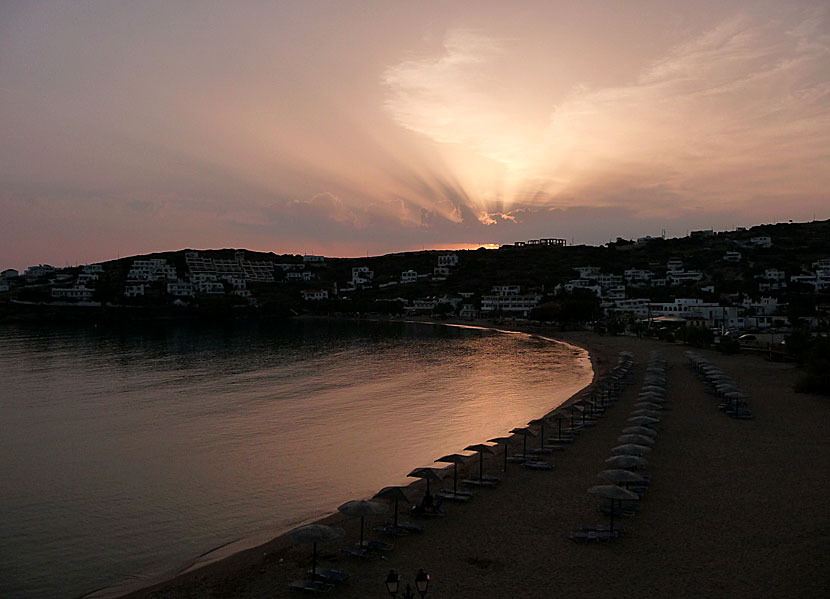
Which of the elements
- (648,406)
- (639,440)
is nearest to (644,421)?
(639,440)

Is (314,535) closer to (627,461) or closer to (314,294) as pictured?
(627,461)

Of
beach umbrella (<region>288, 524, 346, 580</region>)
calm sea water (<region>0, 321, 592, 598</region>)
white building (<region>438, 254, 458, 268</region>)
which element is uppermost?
white building (<region>438, 254, 458, 268</region>)

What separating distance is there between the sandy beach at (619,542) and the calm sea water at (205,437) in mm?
3153

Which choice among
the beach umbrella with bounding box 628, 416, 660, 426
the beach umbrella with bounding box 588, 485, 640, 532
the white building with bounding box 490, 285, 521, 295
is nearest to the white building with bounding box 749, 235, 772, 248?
the white building with bounding box 490, 285, 521, 295

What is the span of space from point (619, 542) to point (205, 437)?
21275 millimetres

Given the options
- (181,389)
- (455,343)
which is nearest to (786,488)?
(181,389)

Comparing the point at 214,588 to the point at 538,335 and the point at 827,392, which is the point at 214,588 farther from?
the point at 538,335

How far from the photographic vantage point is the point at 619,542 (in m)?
14.9

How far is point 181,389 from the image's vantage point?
4475 cm

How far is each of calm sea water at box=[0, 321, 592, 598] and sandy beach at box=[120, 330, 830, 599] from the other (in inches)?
124

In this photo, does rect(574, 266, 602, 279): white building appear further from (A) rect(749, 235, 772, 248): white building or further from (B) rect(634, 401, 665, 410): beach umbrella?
(B) rect(634, 401, 665, 410): beach umbrella

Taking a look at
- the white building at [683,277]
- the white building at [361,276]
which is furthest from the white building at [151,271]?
the white building at [683,277]

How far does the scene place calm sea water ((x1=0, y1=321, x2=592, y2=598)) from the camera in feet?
57.3

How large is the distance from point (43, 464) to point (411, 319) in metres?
107
